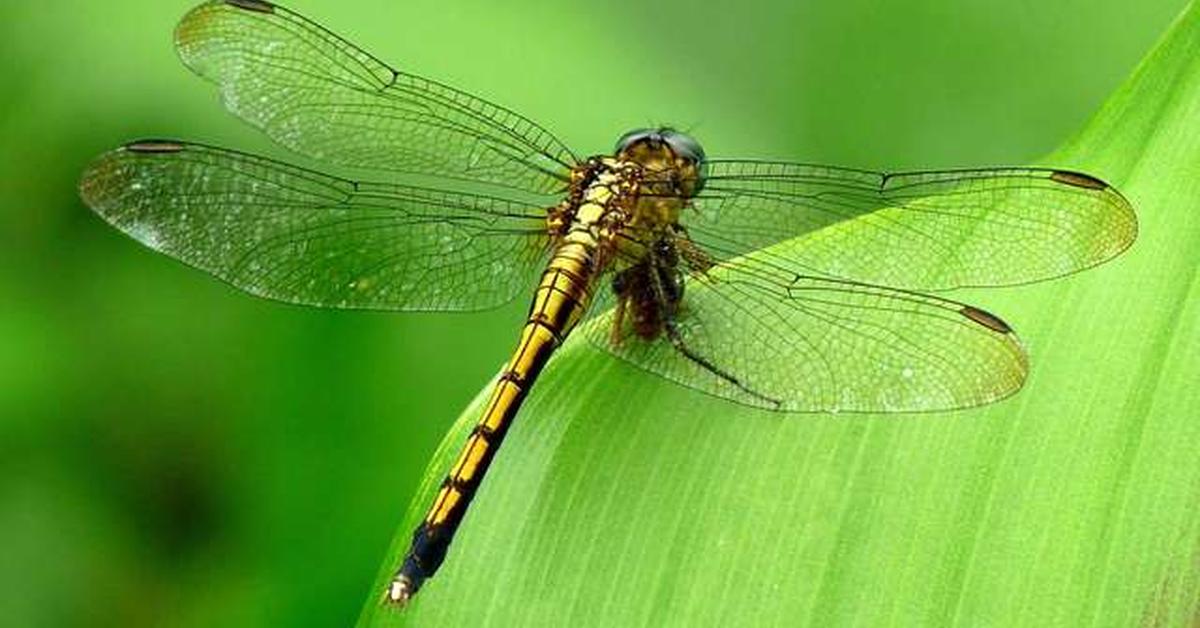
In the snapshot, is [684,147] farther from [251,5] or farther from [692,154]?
[251,5]

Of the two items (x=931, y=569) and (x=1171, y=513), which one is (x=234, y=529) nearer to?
(x=931, y=569)

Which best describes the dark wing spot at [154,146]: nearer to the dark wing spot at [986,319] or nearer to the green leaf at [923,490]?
the green leaf at [923,490]

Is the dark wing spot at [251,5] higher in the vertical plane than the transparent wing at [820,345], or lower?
higher

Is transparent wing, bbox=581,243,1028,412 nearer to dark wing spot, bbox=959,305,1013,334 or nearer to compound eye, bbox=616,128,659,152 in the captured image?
dark wing spot, bbox=959,305,1013,334

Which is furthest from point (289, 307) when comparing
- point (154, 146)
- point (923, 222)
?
point (923, 222)

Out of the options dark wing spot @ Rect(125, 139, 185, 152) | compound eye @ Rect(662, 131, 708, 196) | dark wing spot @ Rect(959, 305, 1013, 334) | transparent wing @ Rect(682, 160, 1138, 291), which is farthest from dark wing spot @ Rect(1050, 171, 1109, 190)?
dark wing spot @ Rect(125, 139, 185, 152)

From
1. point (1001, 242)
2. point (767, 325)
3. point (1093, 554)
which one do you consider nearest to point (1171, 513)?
point (1093, 554)

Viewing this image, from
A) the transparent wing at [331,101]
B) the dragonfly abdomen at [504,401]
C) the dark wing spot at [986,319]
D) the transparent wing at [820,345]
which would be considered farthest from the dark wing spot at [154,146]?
the dark wing spot at [986,319]
